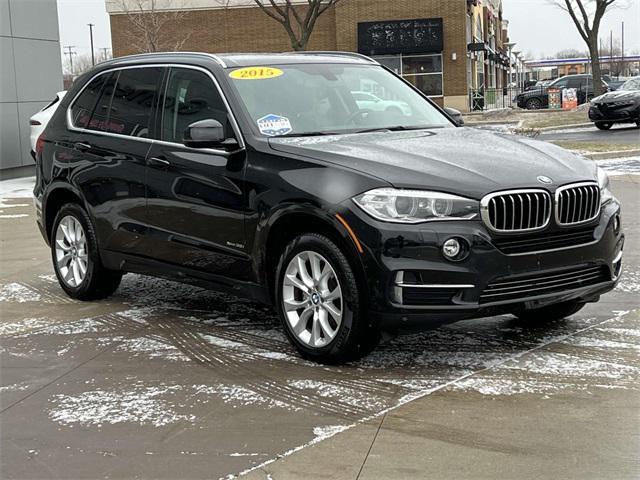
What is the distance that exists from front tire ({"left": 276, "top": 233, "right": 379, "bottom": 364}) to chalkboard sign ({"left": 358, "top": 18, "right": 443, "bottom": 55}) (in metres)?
38.9

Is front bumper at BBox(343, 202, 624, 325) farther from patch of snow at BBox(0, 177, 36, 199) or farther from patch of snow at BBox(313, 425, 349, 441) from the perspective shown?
patch of snow at BBox(0, 177, 36, 199)

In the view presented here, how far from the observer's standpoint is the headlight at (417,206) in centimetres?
465

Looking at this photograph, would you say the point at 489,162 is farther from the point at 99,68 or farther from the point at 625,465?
the point at 99,68

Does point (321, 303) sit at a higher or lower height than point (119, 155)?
lower

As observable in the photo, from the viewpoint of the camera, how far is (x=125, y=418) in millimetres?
4363

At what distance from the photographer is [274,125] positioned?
221 inches

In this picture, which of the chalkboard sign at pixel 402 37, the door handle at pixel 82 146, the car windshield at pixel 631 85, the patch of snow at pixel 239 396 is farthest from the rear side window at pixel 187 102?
the chalkboard sign at pixel 402 37

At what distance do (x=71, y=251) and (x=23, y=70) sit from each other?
1146 centimetres

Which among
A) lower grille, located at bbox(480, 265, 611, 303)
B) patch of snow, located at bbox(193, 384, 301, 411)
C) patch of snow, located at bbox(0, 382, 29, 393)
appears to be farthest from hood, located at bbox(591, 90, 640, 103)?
patch of snow, located at bbox(0, 382, 29, 393)

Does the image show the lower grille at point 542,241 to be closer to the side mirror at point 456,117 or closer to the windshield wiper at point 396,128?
the windshield wiper at point 396,128

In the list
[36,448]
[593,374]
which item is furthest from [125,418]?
[593,374]

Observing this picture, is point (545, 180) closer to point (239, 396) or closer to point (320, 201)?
point (320, 201)

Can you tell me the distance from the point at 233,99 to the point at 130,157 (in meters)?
1.04

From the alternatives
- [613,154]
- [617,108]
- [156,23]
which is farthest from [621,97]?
[156,23]
